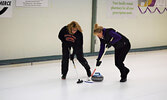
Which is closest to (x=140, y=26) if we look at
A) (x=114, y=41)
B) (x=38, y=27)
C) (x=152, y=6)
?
(x=152, y=6)

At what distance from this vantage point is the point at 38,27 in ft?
21.2

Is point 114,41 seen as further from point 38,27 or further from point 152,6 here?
point 152,6

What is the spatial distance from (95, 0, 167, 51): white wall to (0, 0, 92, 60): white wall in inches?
21.1

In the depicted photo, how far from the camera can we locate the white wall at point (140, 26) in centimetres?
757

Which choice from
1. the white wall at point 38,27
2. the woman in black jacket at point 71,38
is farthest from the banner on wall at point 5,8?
the woman in black jacket at point 71,38

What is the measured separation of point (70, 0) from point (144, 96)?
3.70m

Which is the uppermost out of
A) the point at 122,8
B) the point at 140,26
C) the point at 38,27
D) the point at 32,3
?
the point at 32,3

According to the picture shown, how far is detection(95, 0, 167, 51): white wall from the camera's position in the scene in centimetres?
757

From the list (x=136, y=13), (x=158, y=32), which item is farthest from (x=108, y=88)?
(x=158, y=32)

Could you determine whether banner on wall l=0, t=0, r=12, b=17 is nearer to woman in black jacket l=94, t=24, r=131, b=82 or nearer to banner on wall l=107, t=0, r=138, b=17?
woman in black jacket l=94, t=24, r=131, b=82

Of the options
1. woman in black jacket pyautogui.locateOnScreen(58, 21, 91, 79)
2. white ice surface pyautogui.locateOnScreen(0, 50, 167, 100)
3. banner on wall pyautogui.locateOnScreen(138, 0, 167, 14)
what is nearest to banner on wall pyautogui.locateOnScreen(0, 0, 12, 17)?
white ice surface pyautogui.locateOnScreen(0, 50, 167, 100)

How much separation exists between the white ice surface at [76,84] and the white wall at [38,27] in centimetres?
51

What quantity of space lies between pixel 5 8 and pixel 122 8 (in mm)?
3575

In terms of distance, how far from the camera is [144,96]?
13.3 ft
